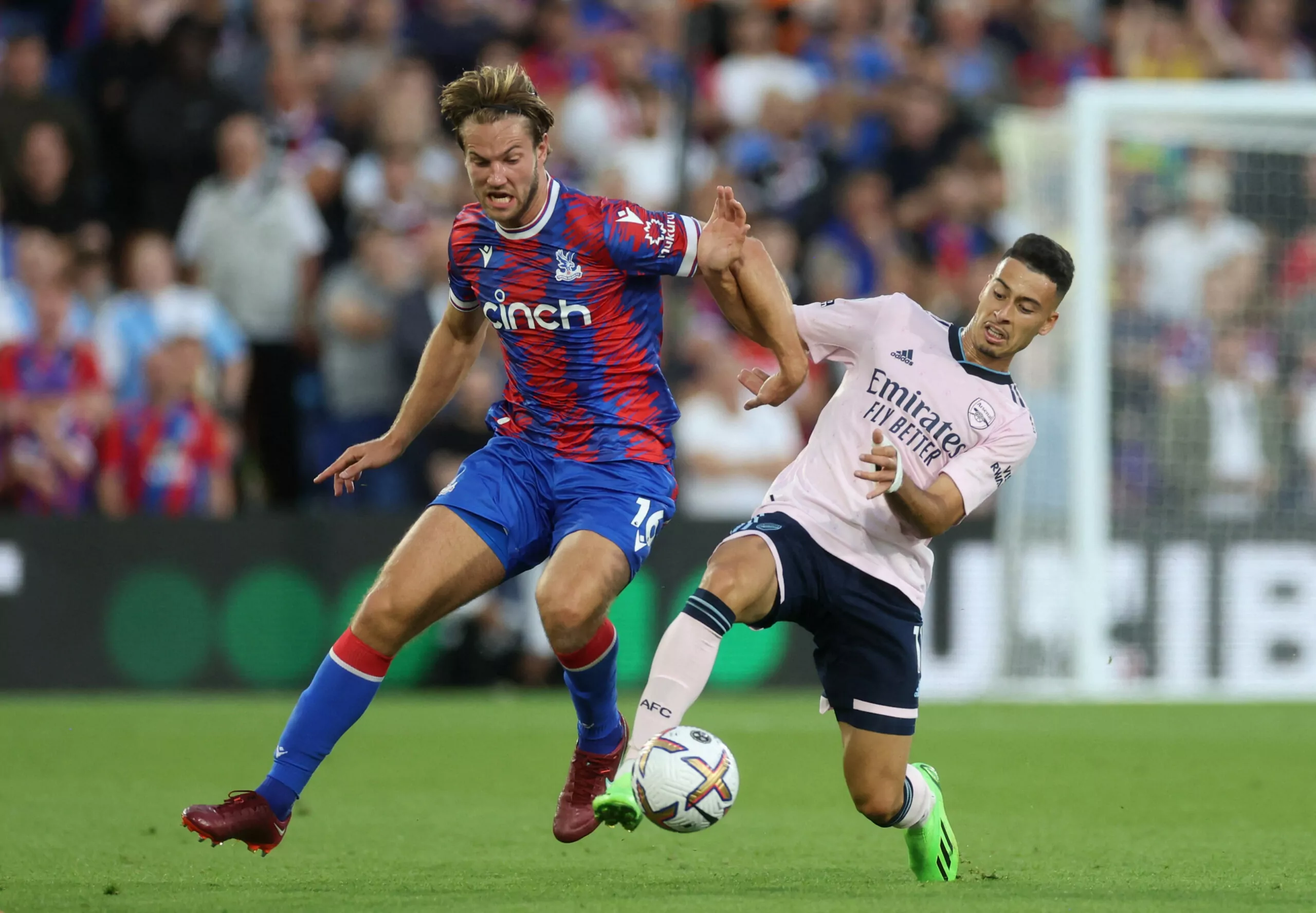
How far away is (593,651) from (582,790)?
54cm

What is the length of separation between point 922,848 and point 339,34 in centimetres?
946

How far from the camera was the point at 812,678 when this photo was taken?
1295cm

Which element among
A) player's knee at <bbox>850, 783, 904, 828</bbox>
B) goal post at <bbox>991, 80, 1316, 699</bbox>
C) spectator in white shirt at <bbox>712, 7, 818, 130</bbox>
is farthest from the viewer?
spectator in white shirt at <bbox>712, 7, 818, 130</bbox>

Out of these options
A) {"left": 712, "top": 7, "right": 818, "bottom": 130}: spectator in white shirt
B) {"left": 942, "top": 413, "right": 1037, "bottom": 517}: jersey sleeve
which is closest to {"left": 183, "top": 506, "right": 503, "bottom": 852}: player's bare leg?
{"left": 942, "top": 413, "right": 1037, "bottom": 517}: jersey sleeve

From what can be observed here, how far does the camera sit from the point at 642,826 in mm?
7637

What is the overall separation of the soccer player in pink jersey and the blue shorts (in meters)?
0.29

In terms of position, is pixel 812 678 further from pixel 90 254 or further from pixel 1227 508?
pixel 90 254

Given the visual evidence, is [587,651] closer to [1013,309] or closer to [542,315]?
[542,315]

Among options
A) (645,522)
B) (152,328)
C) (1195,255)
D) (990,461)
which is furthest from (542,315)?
(1195,255)

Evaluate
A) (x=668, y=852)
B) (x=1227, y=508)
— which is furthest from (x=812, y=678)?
(x=668, y=852)

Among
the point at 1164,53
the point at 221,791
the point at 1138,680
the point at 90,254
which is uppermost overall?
the point at 1164,53

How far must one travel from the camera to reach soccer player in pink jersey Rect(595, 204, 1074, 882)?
19.5ft

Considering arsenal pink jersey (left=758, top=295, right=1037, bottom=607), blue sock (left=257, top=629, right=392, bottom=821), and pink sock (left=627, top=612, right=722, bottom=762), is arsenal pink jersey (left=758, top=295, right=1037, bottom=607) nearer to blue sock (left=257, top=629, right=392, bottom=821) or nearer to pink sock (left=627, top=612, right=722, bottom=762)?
pink sock (left=627, top=612, right=722, bottom=762)

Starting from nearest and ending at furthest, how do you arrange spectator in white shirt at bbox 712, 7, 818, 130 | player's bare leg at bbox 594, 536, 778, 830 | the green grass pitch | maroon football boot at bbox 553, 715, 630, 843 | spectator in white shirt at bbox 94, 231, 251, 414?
1. the green grass pitch
2. player's bare leg at bbox 594, 536, 778, 830
3. maroon football boot at bbox 553, 715, 630, 843
4. spectator in white shirt at bbox 94, 231, 251, 414
5. spectator in white shirt at bbox 712, 7, 818, 130
